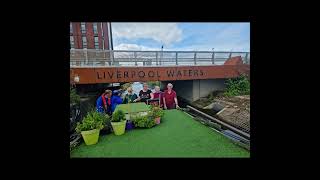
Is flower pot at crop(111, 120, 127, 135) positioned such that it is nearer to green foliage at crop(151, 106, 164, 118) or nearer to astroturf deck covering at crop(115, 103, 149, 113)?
astroturf deck covering at crop(115, 103, 149, 113)

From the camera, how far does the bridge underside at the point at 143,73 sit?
238 cm

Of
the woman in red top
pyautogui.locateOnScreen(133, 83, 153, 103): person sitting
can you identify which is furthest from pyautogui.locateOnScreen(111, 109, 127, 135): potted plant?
the woman in red top

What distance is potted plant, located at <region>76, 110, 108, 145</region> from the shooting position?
208 cm

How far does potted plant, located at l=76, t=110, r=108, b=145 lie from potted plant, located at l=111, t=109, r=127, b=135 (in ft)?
0.44

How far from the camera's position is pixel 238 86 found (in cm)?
235

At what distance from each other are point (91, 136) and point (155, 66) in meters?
1.14

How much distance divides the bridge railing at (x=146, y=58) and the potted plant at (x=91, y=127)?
693 mm

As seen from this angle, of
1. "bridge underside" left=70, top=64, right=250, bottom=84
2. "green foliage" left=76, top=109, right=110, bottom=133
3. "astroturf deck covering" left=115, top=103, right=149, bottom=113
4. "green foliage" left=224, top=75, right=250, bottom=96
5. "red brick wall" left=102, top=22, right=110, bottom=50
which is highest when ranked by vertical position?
"red brick wall" left=102, top=22, right=110, bottom=50

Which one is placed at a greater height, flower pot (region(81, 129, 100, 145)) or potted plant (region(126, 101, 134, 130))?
potted plant (region(126, 101, 134, 130))

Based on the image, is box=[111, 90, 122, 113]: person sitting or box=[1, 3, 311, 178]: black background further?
box=[111, 90, 122, 113]: person sitting
